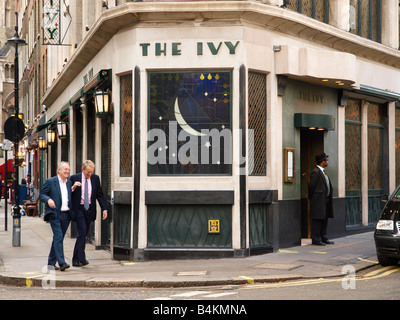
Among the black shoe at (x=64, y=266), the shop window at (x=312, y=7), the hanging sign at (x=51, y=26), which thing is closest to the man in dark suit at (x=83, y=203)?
the black shoe at (x=64, y=266)

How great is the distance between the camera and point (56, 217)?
39.0 ft

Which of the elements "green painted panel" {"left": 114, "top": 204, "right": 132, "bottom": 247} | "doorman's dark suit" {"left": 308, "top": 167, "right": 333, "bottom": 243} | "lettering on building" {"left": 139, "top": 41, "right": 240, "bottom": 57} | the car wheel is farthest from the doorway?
"green painted panel" {"left": 114, "top": 204, "right": 132, "bottom": 247}

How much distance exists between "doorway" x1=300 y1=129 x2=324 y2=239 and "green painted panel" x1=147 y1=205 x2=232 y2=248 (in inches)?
160

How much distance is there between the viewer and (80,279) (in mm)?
10703

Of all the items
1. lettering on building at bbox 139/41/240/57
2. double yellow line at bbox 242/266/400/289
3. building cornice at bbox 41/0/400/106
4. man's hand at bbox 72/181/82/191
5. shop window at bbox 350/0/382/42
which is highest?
shop window at bbox 350/0/382/42

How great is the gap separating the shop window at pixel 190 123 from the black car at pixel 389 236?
3158 millimetres

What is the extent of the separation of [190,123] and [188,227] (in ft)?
6.65

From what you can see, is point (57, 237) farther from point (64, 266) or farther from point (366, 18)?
point (366, 18)

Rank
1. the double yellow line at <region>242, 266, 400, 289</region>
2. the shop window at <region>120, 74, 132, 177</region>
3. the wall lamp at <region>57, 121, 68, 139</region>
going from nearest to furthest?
1. the double yellow line at <region>242, 266, 400, 289</region>
2. the shop window at <region>120, 74, 132, 177</region>
3. the wall lamp at <region>57, 121, 68, 139</region>

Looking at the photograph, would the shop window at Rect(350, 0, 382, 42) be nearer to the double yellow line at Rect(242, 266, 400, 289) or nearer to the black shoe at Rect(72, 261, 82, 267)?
the double yellow line at Rect(242, 266, 400, 289)

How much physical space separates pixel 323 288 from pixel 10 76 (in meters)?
84.1

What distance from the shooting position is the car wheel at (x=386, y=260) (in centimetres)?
1209

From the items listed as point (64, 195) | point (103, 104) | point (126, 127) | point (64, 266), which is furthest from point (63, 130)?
point (64, 266)

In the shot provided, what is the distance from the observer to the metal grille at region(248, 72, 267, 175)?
45.4 feet
